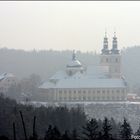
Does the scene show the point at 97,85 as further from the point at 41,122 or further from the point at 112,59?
the point at 41,122

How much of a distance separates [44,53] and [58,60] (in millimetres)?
12980

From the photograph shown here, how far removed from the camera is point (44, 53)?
547 ft

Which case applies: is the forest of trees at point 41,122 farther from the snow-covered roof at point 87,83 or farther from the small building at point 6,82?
the small building at point 6,82

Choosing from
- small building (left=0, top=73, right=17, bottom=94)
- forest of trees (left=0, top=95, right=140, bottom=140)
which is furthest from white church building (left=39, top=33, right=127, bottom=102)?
forest of trees (left=0, top=95, right=140, bottom=140)

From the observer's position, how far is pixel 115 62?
99250 mm

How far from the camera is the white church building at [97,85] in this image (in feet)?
323

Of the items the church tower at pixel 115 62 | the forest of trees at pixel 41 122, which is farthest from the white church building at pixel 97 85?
the forest of trees at pixel 41 122

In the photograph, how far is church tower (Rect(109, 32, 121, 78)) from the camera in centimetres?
9919

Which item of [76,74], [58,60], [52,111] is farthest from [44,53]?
[52,111]

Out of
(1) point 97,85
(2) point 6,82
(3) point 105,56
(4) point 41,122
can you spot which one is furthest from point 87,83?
(4) point 41,122

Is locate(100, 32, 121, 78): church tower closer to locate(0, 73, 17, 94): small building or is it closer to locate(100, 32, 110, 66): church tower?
locate(100, 32, 110, 66): church tower

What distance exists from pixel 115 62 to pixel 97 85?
3.28 m

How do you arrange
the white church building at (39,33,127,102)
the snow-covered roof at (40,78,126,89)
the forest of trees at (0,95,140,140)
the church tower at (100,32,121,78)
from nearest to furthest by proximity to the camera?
the forest of trees at (0,95,140,140), the snow-covered roof at (40,78,126,89), the white church building at (39,33,127,102), the church tower at (100,32,121,78)

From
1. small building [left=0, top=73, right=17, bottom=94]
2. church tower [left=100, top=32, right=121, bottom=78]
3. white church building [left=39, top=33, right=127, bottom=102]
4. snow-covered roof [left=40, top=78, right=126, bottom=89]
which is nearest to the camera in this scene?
snow-covered roof [left=40, top=78, right=126, bottom=89]
